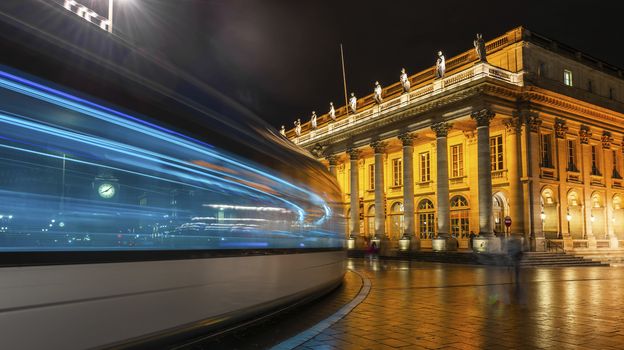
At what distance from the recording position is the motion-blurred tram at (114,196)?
403 cm

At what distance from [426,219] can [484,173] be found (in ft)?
34.8

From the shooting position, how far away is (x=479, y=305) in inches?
436

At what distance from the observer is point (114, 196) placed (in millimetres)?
4832

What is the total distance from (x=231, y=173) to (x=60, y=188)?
9.27ft

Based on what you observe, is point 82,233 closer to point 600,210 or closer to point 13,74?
point 13,74

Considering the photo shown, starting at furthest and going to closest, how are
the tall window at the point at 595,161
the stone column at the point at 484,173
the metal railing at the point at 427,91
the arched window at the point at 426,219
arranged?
the arched window at the point at 426,219
the tall window at the point at 595,161
the metal railing at the point at 427,91
the stone column at the point at 484,173

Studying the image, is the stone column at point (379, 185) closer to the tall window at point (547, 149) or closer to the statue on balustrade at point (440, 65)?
the statue on balustrade at point (440, 65)

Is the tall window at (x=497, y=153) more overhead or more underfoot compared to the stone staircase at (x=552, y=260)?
more overhead

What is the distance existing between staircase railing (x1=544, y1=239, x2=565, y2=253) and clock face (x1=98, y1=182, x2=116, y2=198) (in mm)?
31175

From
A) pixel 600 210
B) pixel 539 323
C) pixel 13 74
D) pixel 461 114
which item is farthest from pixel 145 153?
pixel 600 210

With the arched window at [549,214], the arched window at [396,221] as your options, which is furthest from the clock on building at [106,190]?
the arched window at [396,221]

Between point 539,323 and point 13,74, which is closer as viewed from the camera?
point 13,74

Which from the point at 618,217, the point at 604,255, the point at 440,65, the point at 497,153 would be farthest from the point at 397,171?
the point at 604,255

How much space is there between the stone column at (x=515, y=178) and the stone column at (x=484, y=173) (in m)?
2.10
